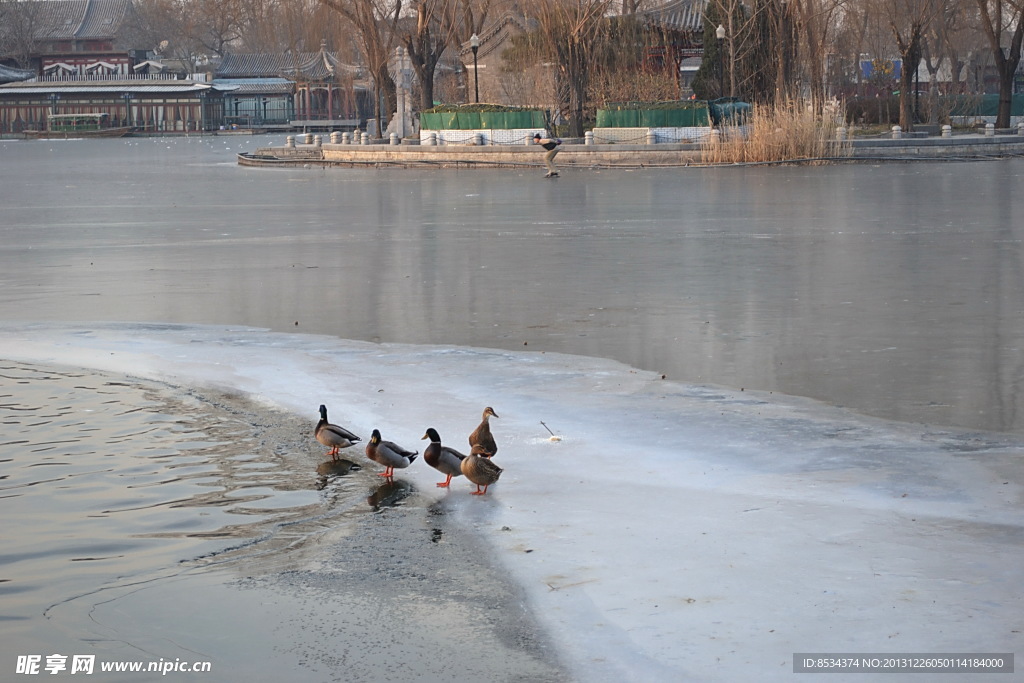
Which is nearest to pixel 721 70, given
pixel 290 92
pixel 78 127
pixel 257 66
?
pixel 290 92

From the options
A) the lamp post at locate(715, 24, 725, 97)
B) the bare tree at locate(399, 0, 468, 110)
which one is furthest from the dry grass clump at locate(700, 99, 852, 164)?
the bare tree at locate(399, 0, 468, 110)

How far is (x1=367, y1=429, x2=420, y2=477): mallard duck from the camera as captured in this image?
6.61 metres

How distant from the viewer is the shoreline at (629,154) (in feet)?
123

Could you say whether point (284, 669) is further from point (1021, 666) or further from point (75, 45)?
point (75, 45)

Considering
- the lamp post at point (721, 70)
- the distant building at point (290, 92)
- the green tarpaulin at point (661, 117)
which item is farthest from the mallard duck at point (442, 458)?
the distant building at point (290, 92)

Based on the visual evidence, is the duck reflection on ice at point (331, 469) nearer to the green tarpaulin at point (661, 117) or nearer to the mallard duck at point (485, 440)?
the mallard duck at point (485, 440)

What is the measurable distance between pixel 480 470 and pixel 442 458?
0.90 ft

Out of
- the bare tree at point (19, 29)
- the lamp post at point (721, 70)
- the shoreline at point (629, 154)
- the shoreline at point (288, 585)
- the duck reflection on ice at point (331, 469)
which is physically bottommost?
the shoreline at point (288, 585)

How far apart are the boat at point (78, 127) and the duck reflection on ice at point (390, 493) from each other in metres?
101

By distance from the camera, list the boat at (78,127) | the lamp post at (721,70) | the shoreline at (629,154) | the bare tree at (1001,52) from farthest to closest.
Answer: the boat at (78,127) < the bare tree at (1001,52) < the lamp post at (721,70) < the shoreline at (629,154)

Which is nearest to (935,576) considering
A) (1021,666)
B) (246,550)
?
(1021,666)

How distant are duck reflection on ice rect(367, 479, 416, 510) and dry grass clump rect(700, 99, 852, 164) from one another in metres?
29.7

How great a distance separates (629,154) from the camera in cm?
3888

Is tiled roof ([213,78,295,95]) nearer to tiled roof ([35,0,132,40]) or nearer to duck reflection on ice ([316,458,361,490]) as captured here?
tiled roof ([35,0,132,40])
